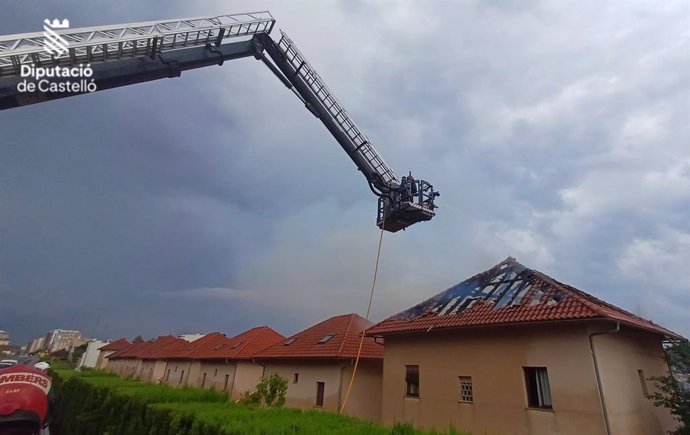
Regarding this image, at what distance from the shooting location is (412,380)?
13.4m

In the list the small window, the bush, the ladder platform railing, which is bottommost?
the bush

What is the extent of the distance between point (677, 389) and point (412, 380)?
7597mm

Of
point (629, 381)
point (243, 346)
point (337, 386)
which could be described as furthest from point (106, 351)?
point (629, 381)

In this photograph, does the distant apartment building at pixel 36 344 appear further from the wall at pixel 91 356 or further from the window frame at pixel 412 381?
the window frame at pixel 412 381

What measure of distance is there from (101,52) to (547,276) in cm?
1419

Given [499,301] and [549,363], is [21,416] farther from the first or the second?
[499,301]

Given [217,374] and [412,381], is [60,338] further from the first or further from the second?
[412,381]

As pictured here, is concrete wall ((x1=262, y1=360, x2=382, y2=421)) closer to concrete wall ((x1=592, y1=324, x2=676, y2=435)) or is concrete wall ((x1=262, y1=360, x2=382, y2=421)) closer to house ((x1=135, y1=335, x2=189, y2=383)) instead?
concrete wall ((x1=592, y1=324, x2=676, y2=435))

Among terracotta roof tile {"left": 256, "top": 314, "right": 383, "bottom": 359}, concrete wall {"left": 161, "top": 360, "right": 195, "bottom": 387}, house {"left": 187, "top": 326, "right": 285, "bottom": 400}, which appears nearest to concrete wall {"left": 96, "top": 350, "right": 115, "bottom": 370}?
concrete wall {"left": 161, "top": 360, "right": 195, "bottom": 387}

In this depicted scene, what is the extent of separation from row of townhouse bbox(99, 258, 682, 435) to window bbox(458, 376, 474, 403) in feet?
0.13

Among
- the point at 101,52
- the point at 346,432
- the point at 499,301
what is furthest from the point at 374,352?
the point at 101,52

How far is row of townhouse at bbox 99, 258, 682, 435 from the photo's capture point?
30.5 feet

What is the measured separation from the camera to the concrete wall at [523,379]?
9.18 m

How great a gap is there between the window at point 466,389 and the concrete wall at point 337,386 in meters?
5.72
